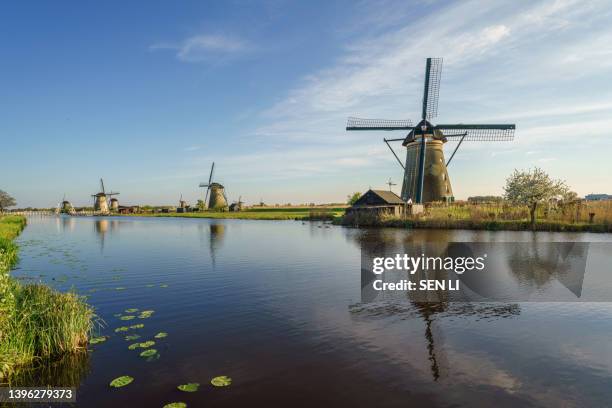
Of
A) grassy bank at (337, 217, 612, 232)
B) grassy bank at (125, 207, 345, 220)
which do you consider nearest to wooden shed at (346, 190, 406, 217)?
grassy bank at (337, 217, 612, 232)

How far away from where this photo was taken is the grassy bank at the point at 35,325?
748 cm

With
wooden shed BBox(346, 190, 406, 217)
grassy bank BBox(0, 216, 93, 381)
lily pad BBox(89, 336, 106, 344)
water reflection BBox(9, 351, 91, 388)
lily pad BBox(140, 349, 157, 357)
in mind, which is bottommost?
water reflection BBox(9, 351, 91, 388)

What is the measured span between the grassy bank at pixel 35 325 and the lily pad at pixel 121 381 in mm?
2103

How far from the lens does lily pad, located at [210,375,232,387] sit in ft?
23.5

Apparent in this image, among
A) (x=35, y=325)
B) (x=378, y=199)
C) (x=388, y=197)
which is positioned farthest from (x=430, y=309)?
(x=388, y=197)

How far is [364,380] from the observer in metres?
7.38

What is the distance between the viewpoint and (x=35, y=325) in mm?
8391

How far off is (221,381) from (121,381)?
1.92m

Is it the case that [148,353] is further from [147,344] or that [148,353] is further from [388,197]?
[388,197]

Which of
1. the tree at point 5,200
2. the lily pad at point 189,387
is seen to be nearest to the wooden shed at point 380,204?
the lily pad at point 189,387

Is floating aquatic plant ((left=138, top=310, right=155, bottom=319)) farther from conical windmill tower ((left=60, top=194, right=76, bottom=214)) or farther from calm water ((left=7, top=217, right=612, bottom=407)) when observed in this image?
conical windmill tower ((left=60, top=194, right=76, bottom=214))

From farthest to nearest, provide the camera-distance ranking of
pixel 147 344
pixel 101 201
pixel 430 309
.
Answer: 1. pixel 101 201
2. pixel 430 309
3. pixel 147 344

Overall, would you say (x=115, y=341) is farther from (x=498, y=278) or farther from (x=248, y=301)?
(x=498, y=278)

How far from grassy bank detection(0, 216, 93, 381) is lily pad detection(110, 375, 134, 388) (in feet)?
6.90
